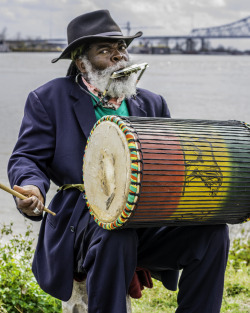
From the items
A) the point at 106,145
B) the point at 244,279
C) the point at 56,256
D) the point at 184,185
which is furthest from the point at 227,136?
the point at 244,279

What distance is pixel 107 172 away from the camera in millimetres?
2617

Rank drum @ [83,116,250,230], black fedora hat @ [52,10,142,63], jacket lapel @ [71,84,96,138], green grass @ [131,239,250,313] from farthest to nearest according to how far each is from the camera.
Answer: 1. green grass @ [131,239,250,313]
2. black fedora hat @ [52,10,142,63]
3. jacket lapel @ [71,84,96,138]
4. drum @ [83,116,250,230]

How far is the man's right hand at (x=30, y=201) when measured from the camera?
2611 mm

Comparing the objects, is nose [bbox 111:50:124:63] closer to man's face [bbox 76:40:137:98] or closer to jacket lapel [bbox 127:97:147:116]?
man's face [bbox 76:40:137:98]

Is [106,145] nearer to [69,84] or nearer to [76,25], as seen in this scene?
[69,84]

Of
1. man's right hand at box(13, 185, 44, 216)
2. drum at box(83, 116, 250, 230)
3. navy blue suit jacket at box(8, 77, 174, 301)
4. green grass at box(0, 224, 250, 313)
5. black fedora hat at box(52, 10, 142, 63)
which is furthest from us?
green grass at box(0, 224, 250, 313)

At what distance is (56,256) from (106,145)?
63 centimetres


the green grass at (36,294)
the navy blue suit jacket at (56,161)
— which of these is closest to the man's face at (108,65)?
the navy blue suit jacket at (56,161)

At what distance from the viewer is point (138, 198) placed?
2.47m

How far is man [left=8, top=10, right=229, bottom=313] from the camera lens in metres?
2.58

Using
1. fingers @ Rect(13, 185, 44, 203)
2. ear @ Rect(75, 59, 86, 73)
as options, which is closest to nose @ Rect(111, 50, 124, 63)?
ear @ Rect(75, 59, 86, 73)

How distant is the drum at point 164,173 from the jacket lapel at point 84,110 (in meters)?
0.23

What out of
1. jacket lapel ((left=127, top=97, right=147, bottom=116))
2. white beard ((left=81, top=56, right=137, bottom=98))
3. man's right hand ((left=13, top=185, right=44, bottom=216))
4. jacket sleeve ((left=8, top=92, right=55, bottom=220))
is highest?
white beard ((left=81, top=56, right=137, bottom=98))

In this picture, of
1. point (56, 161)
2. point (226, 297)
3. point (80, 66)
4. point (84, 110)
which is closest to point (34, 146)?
point (56, 161)
